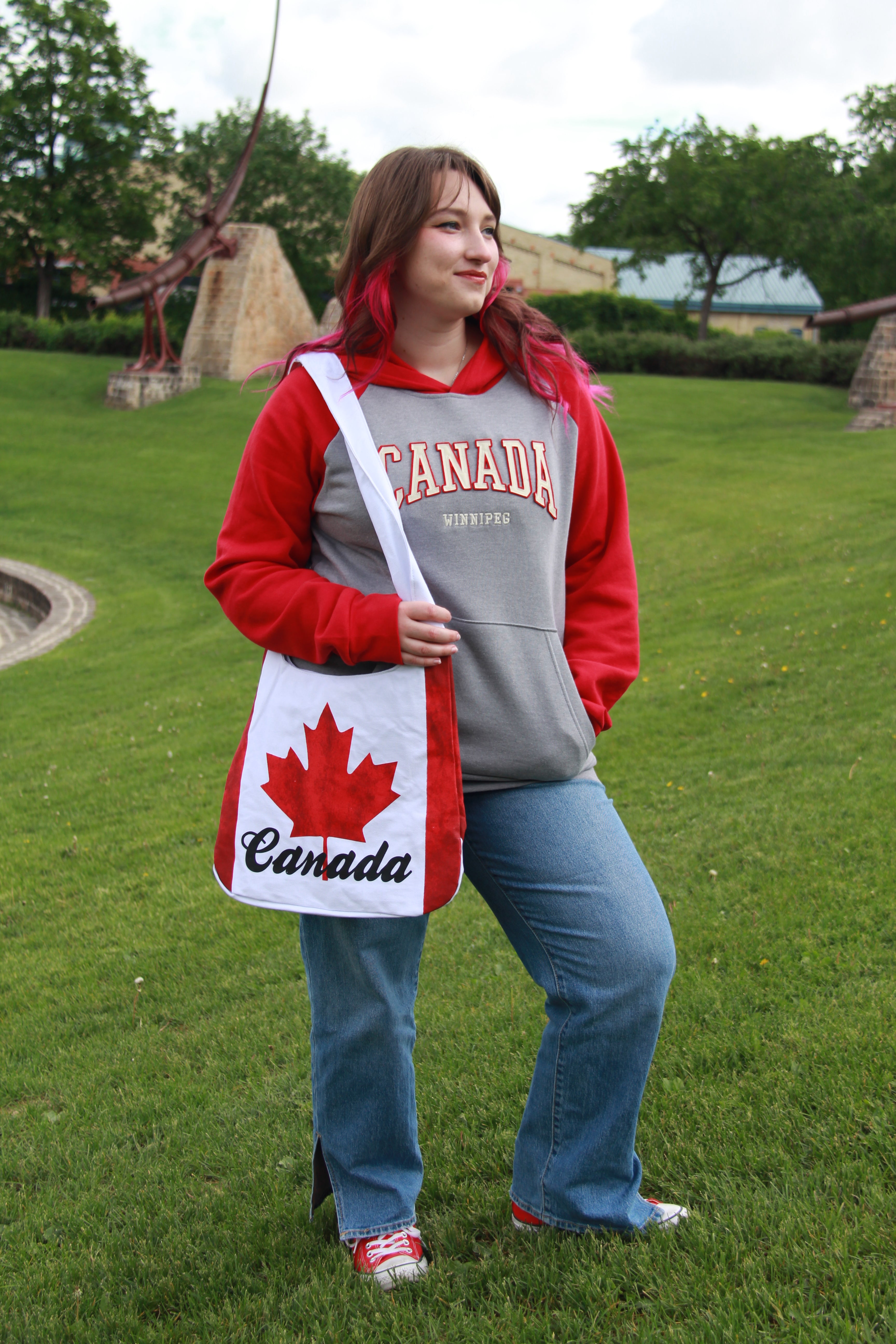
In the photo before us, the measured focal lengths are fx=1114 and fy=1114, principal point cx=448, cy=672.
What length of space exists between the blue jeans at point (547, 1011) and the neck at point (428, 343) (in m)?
0.85

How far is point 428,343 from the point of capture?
221 centimetres

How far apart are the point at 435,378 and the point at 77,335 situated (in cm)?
3654

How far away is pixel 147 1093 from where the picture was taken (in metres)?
3.36

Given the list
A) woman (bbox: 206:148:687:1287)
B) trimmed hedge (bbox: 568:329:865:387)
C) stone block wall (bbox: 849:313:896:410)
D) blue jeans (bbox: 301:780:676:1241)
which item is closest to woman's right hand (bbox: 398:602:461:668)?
woman (bbox: 206:148:687:1287)

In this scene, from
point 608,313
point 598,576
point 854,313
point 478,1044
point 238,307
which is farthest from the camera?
point 608,313

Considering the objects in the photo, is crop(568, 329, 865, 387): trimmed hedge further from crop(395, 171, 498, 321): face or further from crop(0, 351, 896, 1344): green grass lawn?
crop(395, 171, 498, 321): face

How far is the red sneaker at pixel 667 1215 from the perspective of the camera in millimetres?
2203

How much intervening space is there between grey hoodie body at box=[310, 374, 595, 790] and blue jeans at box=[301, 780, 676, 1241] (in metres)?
0.11

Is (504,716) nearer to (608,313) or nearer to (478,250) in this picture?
(478,250)

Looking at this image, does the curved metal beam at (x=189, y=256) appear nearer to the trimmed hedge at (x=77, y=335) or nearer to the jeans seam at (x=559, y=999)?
the trimmed hedge at (x=77, y=335)

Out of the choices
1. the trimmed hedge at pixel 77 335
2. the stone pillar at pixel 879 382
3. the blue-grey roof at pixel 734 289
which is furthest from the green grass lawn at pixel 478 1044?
Result: the blue-grey roof at pixel 734 289

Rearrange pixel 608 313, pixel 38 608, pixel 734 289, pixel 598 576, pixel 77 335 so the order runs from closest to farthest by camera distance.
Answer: pixel 598 576, pixel 38 608, pixel 77 335, pixel 608 313, pixel 734 289

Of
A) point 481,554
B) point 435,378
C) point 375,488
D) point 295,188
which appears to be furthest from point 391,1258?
point 295,188

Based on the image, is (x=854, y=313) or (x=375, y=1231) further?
(x=854, y=313)
